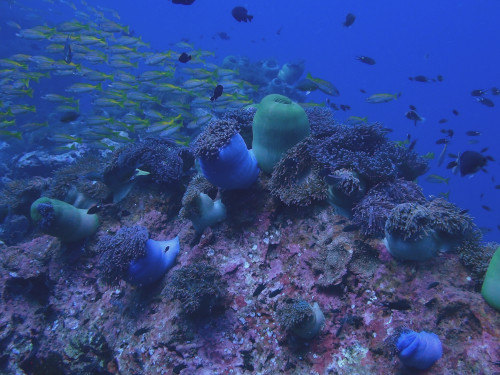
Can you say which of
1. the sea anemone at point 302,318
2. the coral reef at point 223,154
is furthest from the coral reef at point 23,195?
the sea anemone at point 302,318

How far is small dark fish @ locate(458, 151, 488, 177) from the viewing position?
14.7ft

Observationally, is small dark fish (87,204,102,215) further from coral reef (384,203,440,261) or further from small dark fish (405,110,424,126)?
small dark fish (405,110,424,126)

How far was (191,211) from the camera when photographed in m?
3.95

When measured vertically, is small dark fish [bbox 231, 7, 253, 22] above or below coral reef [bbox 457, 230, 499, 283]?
above

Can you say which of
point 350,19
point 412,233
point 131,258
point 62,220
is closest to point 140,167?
point 62,220

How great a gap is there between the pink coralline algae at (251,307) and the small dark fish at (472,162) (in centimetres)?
242

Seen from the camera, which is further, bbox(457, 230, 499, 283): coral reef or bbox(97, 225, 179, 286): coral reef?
bbox(97, 225, 179, 286): coral reef

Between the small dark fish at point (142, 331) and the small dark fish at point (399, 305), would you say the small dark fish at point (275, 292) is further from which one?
the small dark fish at point (142, 331)

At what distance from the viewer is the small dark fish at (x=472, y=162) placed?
4.49 meters

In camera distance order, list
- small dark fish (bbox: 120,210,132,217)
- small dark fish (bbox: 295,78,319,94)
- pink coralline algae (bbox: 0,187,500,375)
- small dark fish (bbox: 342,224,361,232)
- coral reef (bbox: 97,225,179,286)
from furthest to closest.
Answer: small dark fish (bbox: 295,78,319,94), small dark fish (bbox: 120,210,132,217), coral reef (bbox: 97,225,179,286), small dark fish (bbox: 342,224,361,232), pink coralline algae (bbox: 0,187,500,375)

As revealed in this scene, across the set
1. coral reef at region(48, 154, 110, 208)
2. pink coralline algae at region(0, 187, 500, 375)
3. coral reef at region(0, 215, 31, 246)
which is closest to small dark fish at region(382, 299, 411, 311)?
pink coralline algae at region(0, 187, 500, 375)

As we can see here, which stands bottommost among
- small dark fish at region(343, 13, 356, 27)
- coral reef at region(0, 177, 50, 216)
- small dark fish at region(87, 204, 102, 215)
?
coral reef at region(0, 177, 50, 216)

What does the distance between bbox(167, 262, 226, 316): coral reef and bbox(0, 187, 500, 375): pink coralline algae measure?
0.18ft

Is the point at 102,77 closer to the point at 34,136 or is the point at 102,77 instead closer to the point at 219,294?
the point at 34,136
